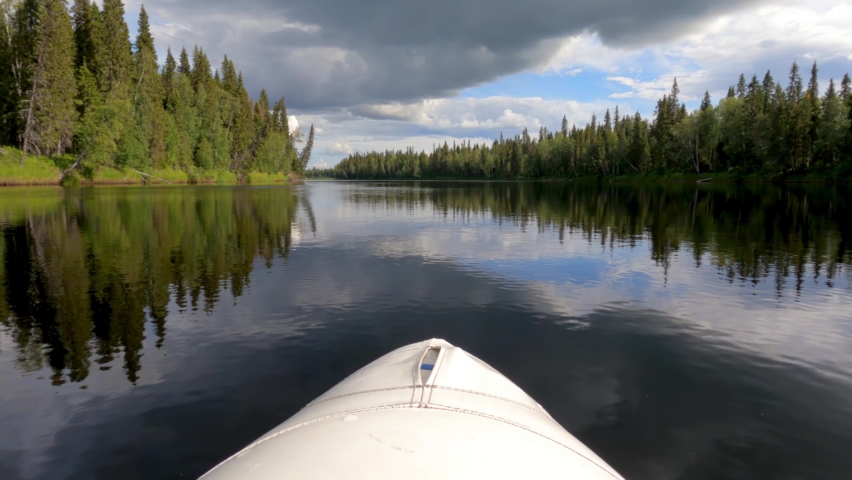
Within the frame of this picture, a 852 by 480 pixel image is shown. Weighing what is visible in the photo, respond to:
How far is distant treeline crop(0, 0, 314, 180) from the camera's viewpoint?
2886 inches

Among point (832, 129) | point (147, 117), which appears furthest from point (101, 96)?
point (832, 129)

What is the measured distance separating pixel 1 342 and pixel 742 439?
54.4 feet

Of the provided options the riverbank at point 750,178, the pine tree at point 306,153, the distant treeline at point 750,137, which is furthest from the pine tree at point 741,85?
the pine tree at point 306,153

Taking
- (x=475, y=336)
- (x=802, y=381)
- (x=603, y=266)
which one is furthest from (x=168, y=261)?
(x=802, y=381)

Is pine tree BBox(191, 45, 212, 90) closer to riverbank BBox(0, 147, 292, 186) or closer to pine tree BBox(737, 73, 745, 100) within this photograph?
riverbank BBox(0, 147, 292, 186)

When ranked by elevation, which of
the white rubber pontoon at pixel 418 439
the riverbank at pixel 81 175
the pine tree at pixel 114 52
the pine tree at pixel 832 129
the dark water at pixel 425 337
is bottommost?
the dark water at pixel 425 337

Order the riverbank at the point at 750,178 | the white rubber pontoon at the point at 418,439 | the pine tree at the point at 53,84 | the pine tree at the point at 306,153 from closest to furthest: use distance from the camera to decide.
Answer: the white rubber pontoon at the point at 418,439 < the pine tree at the point at 53,84 < the riverbank at the point at 750,178 < the pine tree at the point at 306,153

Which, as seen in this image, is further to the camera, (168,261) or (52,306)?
(168,261)

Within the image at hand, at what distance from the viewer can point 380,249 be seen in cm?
2602

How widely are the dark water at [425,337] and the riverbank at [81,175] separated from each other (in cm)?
5821

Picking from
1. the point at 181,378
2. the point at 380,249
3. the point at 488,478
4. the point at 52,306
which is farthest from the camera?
the point at 380,249

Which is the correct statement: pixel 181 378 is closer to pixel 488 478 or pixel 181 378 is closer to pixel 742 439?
pixel 488 478

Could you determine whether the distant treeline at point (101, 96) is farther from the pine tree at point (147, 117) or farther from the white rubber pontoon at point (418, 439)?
the white rubber pontoon at point (418, 439)

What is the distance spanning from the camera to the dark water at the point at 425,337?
7629 mm
